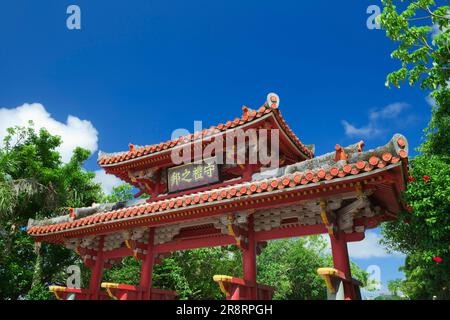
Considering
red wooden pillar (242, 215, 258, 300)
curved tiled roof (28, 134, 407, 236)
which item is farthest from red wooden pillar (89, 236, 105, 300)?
red wooden pillar (242, 215, 258, 300)

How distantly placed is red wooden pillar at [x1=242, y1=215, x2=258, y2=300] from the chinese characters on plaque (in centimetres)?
227

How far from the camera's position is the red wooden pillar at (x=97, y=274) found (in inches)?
436

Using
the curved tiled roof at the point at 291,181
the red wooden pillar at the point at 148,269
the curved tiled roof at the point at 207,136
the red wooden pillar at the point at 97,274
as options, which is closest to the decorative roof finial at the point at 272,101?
the curved tiled roof at the point at 207,136

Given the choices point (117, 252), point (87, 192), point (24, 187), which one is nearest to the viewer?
point (117, 252)

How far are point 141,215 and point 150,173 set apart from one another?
295 cm

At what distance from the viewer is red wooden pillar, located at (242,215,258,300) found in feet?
26.4

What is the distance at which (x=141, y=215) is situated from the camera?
9.30m

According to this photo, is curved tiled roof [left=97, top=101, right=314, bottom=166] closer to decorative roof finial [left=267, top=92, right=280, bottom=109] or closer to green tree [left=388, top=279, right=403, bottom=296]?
decorative roof finial [left=267, top=92, right=280, bottom=109]

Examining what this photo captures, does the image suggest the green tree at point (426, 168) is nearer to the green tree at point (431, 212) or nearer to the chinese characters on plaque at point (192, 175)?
the green tree at point (431, 212)

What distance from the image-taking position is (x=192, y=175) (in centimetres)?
1119

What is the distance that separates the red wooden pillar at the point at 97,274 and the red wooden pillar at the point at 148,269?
207cm
